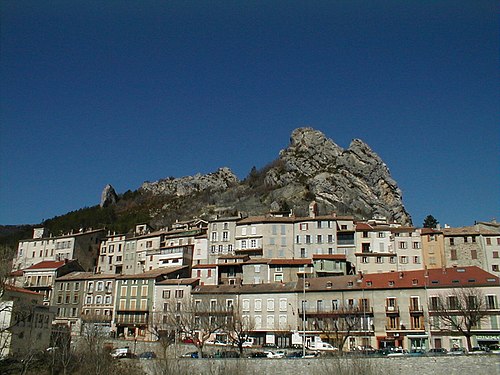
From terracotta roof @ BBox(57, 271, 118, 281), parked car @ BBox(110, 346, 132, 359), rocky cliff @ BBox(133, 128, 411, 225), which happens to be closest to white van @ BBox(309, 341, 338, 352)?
parked car @ BBox(110, 346, 132, 359)

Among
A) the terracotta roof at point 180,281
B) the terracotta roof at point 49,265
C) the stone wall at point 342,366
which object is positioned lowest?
the stone wall at point 342,366

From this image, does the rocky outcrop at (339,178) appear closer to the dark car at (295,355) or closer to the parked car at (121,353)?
the dark car at (295,355)

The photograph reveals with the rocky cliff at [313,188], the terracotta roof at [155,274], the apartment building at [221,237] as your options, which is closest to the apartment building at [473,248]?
the apartment building at [221,237]

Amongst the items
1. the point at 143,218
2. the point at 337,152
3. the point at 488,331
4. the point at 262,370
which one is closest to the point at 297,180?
the point at 337,152

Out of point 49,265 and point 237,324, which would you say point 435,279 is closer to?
point 237,324

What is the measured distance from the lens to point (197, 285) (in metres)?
74.8

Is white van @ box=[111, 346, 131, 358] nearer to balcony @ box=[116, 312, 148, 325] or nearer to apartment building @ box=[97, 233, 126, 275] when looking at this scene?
balcony @ box=[116, 312, 148, 325]

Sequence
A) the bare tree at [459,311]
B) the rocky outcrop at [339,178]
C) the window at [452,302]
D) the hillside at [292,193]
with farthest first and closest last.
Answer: the hillside at [292,193] < the rocky outcrop at [339,178] < the window at [452,302] < the bare tree at [459,311]

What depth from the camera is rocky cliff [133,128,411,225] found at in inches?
4729

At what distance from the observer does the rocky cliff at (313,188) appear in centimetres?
12012

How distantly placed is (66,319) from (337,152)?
81.8 meters

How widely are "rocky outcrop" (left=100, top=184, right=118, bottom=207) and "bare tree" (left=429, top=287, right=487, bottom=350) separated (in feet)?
443

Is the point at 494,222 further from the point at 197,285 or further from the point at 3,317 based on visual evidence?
the point at 3,317

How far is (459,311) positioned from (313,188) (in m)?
67.4
